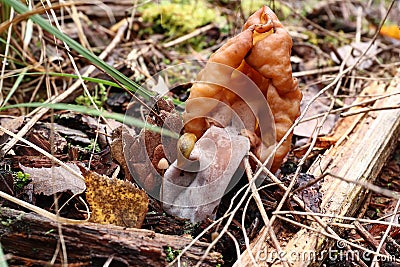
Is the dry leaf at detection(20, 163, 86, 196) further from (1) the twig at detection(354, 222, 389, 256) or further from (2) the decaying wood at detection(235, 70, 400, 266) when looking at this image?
(1) the twig at detection(354, 222, 389, 256)

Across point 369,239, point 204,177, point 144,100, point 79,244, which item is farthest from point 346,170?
point 79,244

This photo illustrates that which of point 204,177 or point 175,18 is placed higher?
point 175,18

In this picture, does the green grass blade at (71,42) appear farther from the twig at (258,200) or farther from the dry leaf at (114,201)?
the twig at (258,200)

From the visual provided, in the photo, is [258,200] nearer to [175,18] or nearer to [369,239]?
[369,239]

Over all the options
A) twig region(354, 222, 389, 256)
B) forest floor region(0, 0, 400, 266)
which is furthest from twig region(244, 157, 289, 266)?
twig region(354, 222, 389, 256)

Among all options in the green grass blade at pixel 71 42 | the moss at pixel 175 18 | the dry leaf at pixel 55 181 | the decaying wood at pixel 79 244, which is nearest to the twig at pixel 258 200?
the decaying wood at pixel 79 244

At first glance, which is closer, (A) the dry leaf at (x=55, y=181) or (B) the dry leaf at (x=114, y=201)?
(B) the dry leaf at (x=114, y=201)
